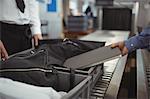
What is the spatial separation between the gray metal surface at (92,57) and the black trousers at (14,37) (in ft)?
1.61

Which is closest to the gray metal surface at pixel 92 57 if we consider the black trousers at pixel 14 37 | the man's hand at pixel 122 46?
the man's hand at pixel 122 46

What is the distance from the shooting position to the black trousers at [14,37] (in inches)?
60.2

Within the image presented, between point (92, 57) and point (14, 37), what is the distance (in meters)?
0.62

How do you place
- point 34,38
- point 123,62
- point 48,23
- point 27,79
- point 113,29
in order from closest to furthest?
point 27,79 → point 123,62 → point 34,38 → point 113,29 → point 48,23

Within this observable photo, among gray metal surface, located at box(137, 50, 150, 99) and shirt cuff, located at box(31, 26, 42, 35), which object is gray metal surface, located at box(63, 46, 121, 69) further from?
shirt cuff, located at box(31, 26, 42, 35)

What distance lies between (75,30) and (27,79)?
3.60 meters

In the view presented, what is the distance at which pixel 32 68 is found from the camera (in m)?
0.85

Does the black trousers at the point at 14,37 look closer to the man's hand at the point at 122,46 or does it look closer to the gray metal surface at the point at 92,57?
the gray metal surface at the point at 92,57

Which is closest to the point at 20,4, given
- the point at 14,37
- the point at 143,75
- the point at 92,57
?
the point at 14,37

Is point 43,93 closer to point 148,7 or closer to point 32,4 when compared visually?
point 32,4

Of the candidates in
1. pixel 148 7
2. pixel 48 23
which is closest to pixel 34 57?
pixel 148 7

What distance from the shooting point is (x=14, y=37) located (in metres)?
1.58

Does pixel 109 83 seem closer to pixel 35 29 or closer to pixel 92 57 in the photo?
pixel 92 57

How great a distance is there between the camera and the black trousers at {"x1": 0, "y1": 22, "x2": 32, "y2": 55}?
153 cm
